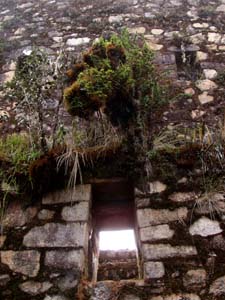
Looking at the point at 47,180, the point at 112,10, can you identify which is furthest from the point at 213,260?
the point at 112,10

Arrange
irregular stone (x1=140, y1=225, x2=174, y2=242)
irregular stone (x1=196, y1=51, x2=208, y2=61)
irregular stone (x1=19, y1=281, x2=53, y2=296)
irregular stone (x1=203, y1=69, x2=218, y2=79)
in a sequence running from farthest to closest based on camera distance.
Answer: irregular stone (x1=196, y1=51, x2=208, y2=61) < irregular stone (x1=203, y1=69, x2=218, y2=79) < irregular stone (x1=140, y1=225, x2=174, y2=242) < irregular stone (x1=19, y1=281, x2=53, y2=296)

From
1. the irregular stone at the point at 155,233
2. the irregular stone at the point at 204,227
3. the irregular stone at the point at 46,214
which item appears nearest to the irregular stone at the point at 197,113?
the irregular stone at the point at 204,227

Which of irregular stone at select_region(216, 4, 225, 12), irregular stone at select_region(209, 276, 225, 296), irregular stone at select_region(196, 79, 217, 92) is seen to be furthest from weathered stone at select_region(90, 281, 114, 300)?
irregular stone at select_region(216, 4, 225, 12)

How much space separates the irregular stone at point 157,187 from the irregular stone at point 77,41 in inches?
95.1

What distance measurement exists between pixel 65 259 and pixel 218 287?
1.09m

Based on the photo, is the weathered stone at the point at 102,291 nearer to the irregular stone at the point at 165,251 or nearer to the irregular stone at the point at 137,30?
the irregular stone at the point at 165,251

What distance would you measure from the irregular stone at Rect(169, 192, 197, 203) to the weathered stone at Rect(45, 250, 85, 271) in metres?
0.83

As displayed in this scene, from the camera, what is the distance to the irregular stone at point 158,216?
344 centimetres

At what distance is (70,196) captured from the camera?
3.67 meters

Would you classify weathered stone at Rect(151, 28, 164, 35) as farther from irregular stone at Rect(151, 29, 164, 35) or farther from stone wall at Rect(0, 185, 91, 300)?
stone wall at Rect(0, 185, 91, 300)

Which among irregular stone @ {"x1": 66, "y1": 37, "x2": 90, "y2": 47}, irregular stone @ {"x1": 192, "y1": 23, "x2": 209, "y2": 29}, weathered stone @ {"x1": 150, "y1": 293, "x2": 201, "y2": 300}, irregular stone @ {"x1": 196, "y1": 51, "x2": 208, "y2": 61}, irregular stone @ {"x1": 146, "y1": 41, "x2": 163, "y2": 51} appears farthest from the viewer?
irregular stone @ {"x1": 192, "y1": 23, "x2": 209, "y2": 29}

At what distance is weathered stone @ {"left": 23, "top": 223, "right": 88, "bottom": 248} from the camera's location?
3.37 meters

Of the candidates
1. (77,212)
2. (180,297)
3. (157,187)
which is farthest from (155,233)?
(77,212)

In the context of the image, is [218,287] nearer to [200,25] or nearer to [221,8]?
[200,25]
